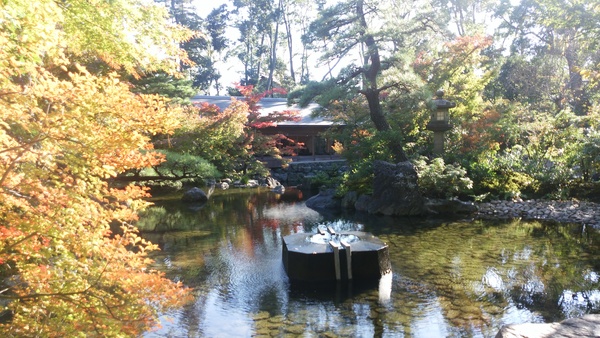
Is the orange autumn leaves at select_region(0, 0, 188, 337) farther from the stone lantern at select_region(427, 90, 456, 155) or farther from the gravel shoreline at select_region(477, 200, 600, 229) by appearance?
the stone lantern at select_region(427, 90, 456, 155)

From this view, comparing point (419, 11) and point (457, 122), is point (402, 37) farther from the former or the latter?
point (457, 122)

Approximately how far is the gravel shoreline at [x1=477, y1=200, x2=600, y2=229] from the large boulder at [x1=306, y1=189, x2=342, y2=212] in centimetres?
375

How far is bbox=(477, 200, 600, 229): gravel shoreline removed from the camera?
9367 millimetres

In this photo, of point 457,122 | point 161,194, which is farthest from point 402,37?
point 161,194

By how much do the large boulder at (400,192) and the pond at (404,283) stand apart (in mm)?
686

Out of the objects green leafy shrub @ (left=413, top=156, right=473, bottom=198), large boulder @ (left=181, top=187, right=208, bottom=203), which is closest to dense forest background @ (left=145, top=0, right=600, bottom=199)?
green leafy shrub @ (left=413, top=156, right=473, bottom=198)

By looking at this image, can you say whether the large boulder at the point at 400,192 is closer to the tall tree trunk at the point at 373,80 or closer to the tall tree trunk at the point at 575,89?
the tall tree trunk at the point at 373,80

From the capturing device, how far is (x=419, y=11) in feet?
38.0

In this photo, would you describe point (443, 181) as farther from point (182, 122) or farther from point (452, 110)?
point (182, 122)

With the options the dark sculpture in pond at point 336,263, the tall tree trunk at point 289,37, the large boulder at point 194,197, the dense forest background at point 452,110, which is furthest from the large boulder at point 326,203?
the tall tree trunk at point 289,37

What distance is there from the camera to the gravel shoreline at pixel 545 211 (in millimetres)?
9367

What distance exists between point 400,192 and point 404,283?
17.0 ft

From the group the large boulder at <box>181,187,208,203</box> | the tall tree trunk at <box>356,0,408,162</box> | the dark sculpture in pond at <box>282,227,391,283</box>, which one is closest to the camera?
the dark sculpture in pond at <box>282,227,391,283</box>

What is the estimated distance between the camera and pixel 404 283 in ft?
18.6
